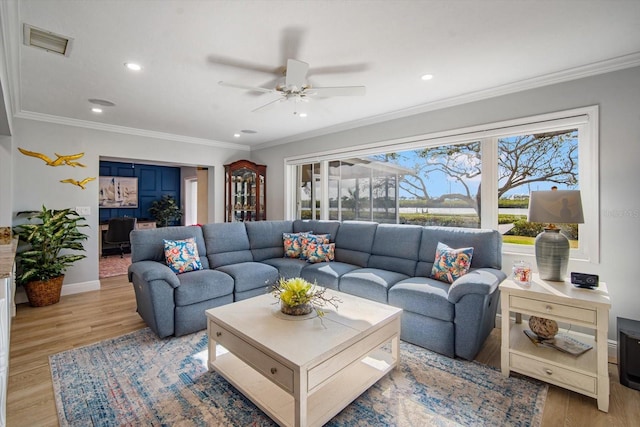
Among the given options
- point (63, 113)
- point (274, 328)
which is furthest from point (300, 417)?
point (63, 113)

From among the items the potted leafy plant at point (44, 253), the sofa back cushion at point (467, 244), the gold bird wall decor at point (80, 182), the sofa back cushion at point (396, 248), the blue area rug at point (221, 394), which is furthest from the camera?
the gold bird wall decor at point (80, 182)

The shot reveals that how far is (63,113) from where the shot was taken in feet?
12.7

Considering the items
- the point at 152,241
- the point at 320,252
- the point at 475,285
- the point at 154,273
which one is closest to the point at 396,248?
the point at 320,252

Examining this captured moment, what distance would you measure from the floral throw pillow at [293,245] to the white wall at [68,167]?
2.62 meters

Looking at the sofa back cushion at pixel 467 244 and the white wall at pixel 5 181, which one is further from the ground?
the white wall at pixel 5 181

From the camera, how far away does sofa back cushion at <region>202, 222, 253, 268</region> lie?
377cm

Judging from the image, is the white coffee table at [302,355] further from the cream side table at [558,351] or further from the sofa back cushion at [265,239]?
the sofa back cushion at [265,239]

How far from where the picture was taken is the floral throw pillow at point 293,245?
165 inches

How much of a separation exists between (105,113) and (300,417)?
4.23 metres

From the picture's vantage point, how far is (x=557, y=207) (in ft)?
7.32

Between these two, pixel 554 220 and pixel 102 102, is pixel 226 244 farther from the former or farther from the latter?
pixel 554 220

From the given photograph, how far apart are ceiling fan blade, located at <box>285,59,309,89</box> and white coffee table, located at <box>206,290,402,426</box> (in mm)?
1821

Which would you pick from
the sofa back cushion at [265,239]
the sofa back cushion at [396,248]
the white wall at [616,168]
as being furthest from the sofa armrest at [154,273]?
the white wall at [616,168]

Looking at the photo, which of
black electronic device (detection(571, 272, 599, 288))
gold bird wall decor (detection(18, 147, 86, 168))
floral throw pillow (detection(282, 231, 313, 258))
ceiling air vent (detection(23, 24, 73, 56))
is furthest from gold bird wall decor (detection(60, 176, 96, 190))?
black electronic device (detection(571, 272, 599, 288))
